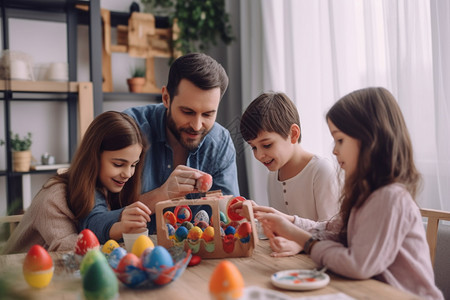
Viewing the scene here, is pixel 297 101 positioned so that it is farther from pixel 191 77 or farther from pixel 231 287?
pixel 231 287

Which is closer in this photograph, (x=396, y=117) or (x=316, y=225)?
(x=396, y=117)

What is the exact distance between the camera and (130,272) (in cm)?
91

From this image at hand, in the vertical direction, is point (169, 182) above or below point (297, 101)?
below

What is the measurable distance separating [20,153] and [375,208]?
261 cm

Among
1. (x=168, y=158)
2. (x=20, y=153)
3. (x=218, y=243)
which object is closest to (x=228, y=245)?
(x=218, y=243)

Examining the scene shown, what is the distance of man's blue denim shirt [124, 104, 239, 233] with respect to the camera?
2018 mm

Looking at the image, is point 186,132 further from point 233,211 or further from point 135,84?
point 135,84

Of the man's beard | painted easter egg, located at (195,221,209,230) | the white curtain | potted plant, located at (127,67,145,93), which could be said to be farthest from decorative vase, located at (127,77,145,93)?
painted easter egg, located at (195,221,209,230)

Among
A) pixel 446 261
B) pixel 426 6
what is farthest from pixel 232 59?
pixel 446 261

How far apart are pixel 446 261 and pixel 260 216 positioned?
2.22 feet

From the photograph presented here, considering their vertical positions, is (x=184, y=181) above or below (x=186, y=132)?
below

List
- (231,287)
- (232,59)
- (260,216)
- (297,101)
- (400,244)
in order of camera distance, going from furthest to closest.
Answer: (232,59) < (297,101) < (260,216) < (400,244) < (231,287)

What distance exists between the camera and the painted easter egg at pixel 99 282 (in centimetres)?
80

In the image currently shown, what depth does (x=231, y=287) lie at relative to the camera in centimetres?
77
